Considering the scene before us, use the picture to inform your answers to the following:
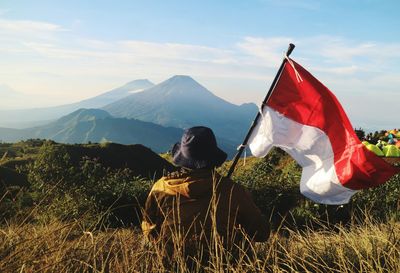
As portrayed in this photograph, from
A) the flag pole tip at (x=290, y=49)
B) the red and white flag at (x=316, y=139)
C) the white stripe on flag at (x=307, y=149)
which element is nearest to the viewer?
the red and white flag at (x=316, y=139)

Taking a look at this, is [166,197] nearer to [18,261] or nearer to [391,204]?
[18,261]

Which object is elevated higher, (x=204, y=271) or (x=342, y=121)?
(x=342, y=121)

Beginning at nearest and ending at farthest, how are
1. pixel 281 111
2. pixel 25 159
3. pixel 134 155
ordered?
pixel 281 111 → pixel 25 159 → pixel 134 155

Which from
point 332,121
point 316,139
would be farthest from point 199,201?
point 332,121

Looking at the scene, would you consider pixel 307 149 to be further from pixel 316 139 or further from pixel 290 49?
pixel 290 49

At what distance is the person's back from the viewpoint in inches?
162

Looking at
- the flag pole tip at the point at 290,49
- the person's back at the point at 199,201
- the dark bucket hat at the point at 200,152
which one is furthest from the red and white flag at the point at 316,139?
the dark bucket hat at the point at 200,152

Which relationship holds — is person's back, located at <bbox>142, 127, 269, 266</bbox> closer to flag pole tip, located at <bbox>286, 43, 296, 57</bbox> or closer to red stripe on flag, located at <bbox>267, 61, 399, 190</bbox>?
red stripe on flag, located at <bbox>267, 61, 399, 190</bbox>

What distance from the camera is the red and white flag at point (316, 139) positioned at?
519 cm

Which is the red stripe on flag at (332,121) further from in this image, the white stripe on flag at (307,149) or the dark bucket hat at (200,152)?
the dark bucket hat at (200,152)

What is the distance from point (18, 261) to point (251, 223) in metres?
2.13

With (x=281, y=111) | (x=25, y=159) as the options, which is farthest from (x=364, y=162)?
(x=25, y=159)

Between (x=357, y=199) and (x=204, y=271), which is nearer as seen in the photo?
(x=204, y=271)

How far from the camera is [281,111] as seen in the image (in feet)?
20.6
